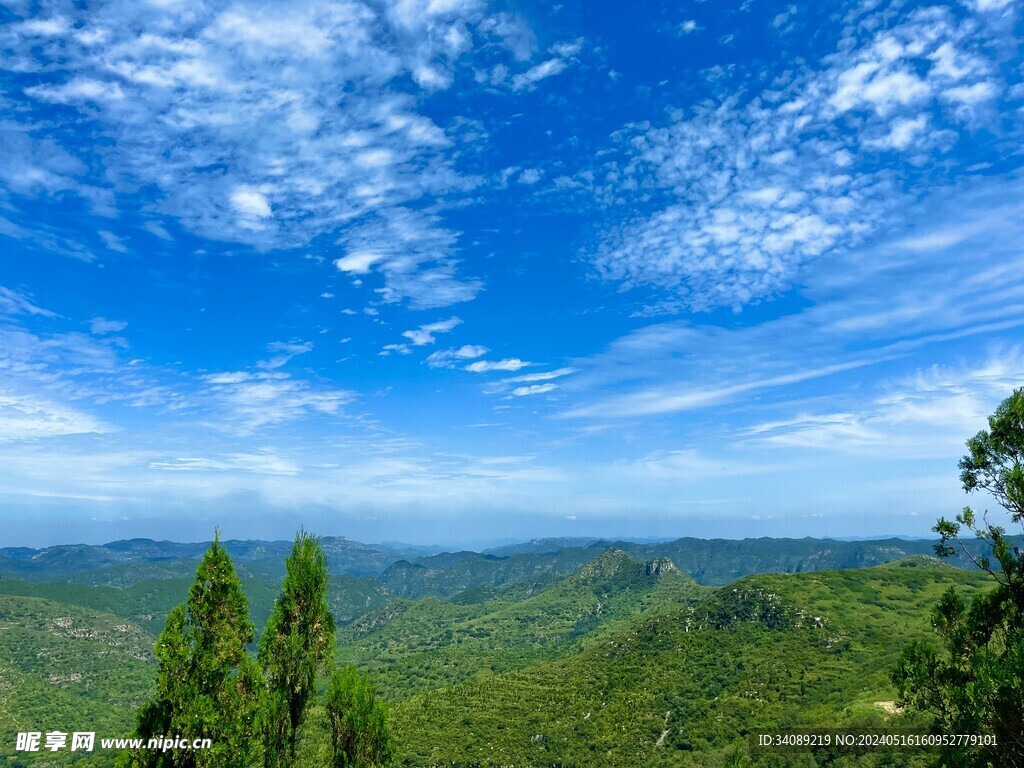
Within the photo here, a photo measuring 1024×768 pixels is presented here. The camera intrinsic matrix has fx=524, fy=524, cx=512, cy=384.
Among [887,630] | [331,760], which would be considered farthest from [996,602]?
[887,630]

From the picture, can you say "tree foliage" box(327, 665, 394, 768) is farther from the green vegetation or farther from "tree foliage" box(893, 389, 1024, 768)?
"tree foliage" box(893, 389, 1024, 768)

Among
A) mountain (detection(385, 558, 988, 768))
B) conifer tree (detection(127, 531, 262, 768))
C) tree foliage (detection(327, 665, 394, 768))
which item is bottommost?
mountain (detection(385, 558, 988, 768))

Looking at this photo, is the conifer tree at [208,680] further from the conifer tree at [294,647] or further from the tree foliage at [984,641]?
the tree foliage at [984,641]

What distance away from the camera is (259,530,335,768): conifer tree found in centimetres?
2095

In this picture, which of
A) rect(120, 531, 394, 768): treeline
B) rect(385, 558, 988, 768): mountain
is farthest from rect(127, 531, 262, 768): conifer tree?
rect(385, 558, 988, 768): mountain

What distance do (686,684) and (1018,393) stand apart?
6224 inches

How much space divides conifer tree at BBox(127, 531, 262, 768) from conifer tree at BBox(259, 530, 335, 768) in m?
2.00

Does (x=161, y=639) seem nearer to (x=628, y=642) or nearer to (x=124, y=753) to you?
(x=124, y=753)

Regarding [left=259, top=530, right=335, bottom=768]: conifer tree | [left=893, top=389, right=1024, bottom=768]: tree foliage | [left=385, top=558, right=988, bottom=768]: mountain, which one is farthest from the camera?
[left=385, top=558, right=988, bottom=768]: mountain

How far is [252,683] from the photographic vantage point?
19297 mm

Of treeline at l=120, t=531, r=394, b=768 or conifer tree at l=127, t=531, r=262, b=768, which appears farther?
treeline at l=120, t=531, r=394, b=768

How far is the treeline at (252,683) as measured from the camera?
17750 mm

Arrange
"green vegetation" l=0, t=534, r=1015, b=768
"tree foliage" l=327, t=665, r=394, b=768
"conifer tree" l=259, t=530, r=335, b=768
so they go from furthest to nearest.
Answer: "tree foliage" l=327, t=665, r=394, b=768, "conifer tree" l=259, t=530, r=335, b=768, "green vegetation" l=0, t=534, r=1015, b=768

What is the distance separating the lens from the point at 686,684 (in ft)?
477
